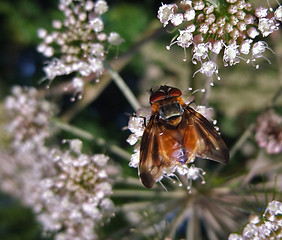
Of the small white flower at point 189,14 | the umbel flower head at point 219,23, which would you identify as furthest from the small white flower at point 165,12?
the small white flower at point 189,14

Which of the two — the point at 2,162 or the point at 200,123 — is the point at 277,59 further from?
the point at 2,162

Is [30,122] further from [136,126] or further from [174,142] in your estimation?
[174,142]

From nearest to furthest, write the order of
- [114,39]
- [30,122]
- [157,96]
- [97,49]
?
[157,96] < [97,49] < [114,39] < [30,122]

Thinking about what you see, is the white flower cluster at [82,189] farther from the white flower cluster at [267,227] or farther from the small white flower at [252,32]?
the small white flower at [252,32]

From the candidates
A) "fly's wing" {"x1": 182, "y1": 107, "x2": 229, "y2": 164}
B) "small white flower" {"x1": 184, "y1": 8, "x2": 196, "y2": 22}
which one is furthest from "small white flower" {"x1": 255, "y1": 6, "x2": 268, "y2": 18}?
"fly's wing" {"x1": 182, "y1": 107, "x2": 229, "y2": 164}

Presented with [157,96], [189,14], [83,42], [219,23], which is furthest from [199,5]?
[83,42]
